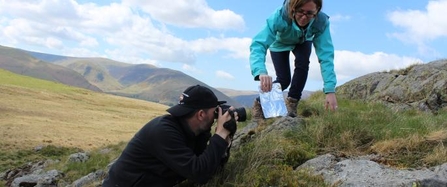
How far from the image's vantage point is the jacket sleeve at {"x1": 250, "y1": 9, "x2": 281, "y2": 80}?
6914mm

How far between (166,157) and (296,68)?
4031 millimetres

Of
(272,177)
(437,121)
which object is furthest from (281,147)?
(437,121)

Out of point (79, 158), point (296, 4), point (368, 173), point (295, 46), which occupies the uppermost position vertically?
point (296, 4)

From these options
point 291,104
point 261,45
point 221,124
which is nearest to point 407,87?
point 291,104

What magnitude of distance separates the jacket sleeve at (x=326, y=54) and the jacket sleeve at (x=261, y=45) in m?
0.83

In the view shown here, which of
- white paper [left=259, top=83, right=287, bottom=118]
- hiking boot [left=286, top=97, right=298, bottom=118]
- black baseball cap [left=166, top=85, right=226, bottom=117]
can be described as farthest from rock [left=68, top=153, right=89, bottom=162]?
black baseball cap [left=166, top=85, right=226, bottom=117]

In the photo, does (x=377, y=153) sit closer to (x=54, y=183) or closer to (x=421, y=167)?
(x=421, y=167)

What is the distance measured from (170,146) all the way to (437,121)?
4973 mm

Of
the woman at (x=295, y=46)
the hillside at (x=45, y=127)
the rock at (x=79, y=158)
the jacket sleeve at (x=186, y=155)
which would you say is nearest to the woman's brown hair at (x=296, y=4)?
the woman at (x=295, y=46)

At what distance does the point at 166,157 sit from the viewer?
201 inches

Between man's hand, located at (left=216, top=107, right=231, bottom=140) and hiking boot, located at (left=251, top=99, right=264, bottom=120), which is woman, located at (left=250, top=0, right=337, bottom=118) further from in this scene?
man's hand, located at (left=216, top=107, right=231, bottom=140)

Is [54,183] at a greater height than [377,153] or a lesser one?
lesser

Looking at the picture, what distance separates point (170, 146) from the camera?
16.6ft

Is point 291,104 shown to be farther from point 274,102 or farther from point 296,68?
point 274,102
